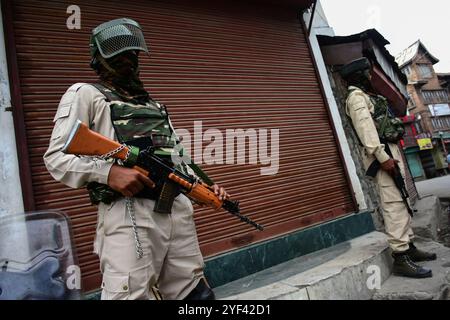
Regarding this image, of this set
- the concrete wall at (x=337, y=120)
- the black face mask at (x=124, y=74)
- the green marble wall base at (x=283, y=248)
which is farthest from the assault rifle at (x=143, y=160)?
the concrete wall at (x=337, y=120)

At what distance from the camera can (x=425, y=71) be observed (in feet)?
133

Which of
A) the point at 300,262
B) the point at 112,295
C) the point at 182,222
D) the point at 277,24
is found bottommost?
the point at 300,262

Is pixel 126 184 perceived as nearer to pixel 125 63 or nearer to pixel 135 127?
pixel 135 127

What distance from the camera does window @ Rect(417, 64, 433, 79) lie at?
130 feet

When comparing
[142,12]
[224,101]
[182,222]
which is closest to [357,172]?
[224,101]

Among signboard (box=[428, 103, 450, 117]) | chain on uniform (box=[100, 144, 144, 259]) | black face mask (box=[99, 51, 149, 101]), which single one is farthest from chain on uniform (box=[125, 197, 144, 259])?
signboard (box=[428, 103, 450, 117])

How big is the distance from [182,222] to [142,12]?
298cm

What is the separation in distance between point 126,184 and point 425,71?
4669 cm

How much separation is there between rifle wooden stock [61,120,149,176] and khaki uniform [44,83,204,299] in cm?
7

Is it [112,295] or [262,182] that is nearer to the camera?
[112,295]

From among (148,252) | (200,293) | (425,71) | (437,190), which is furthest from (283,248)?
(425,71)

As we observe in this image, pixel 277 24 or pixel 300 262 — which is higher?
pixel 277 24
